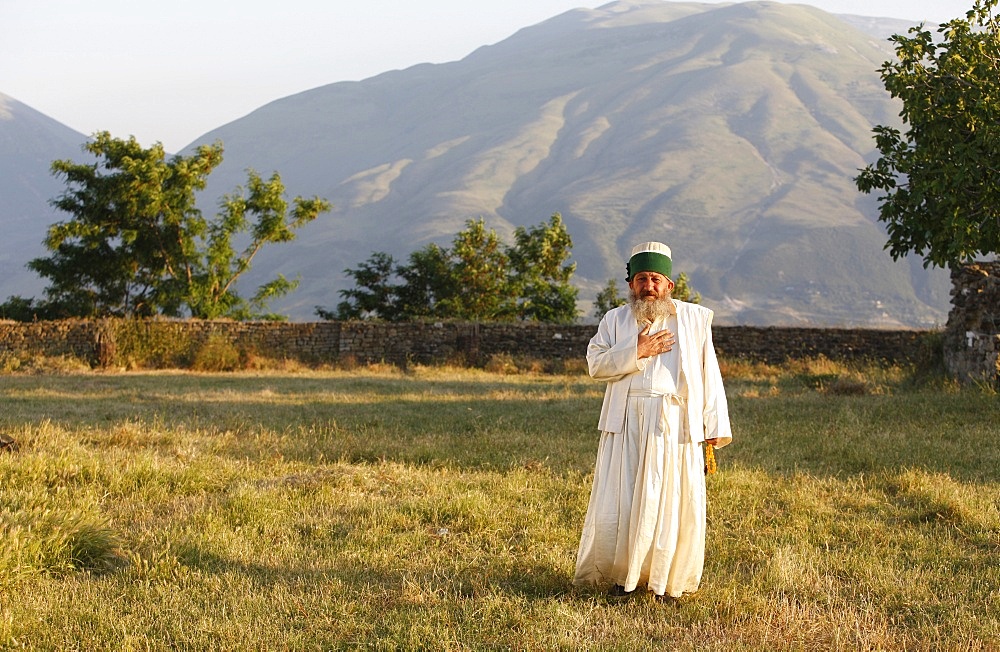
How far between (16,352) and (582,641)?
2219cm

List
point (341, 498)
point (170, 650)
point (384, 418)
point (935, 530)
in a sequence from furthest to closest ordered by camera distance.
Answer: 1. point (384, 418)
2. point (341, 498)
3. point (935, 530)
4. point (170, 650)

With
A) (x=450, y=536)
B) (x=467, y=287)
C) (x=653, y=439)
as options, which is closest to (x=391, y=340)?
(x=467, y=287)

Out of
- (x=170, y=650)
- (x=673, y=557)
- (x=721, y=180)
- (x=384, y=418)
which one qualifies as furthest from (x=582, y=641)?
(x=721, y=180)

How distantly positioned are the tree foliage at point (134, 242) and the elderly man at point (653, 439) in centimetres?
2555

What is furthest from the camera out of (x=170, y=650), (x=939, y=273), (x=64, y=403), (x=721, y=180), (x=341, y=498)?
(x=721, y=180)

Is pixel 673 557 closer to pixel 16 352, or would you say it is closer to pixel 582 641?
pixel 582 641

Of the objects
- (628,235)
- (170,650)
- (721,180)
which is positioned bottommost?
(170,650)

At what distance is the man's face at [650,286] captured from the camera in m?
6.08

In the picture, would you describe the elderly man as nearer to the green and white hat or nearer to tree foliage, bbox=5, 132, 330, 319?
the green and white hat

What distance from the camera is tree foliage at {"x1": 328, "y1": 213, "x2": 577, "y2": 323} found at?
3331cm

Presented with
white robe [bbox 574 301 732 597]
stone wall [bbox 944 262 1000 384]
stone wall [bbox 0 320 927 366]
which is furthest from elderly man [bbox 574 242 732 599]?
stone wall [bbox 0 320 927 366]

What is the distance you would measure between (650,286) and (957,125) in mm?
9395

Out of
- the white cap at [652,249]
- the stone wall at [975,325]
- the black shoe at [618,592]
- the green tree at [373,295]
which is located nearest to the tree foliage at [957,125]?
the stone wall at [975,325]

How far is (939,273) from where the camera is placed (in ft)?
509
